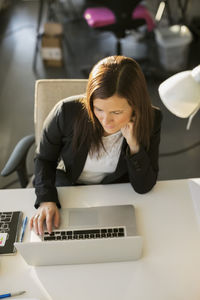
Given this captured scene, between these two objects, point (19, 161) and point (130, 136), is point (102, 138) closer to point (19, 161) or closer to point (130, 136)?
point (130, 136)

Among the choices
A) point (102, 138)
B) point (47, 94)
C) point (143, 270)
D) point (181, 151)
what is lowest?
point (181, 151)

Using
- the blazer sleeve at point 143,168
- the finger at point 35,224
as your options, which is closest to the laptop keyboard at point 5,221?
the finger at point 35,224

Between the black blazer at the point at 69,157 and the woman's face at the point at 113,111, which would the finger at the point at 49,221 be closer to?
the black blazer at the point at 69,157

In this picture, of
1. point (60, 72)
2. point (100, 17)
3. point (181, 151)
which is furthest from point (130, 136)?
point (60, 72)

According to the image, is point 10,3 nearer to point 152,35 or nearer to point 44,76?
point 44,76

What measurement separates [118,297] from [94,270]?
4.5 inches

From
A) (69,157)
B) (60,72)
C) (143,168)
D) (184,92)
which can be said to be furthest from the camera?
(60,72)

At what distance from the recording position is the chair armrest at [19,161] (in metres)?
1.42

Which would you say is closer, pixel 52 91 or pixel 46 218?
pixel 46 218

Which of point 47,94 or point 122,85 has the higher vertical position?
point 122,85

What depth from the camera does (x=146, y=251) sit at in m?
1.09

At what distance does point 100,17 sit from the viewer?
274 cm

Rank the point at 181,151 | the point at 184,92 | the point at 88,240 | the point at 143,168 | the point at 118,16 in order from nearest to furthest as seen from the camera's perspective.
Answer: the point at 184,92
the point at 88,240
the point at 143,168
the point at 181,151
the point at 118,16

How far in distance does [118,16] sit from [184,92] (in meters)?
2.00
